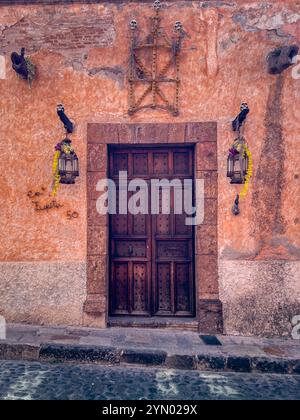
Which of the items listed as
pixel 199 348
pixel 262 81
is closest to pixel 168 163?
pixel 262 81

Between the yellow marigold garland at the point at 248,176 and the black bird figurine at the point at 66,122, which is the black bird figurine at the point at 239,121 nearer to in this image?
the yellow marigold garland at the point at 248,176

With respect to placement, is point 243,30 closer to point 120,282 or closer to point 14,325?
point 120,282

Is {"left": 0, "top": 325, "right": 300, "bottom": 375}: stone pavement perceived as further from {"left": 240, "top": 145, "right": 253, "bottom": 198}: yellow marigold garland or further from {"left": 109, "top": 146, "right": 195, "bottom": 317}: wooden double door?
{"left": 240, "top": 145, "right": 253, "bottom": 198}: yellow marigold garland

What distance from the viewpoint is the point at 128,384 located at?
10.3ft

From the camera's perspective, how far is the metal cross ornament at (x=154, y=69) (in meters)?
4.57

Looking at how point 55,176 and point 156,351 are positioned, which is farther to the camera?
point 55,176

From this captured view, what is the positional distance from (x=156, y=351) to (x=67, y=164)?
265cm

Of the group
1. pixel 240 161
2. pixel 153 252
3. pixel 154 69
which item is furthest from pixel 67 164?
pixel 240 161

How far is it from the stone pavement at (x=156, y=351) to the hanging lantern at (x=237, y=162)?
6.96ft

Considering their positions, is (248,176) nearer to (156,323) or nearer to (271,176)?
(271,176)

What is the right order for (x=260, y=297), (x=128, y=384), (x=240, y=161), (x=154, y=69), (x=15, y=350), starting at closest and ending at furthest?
(x=128, y=384) → (x=15, y=350) → (x=240, y=161) → (x=260, y=297) → (x=154, y=69)

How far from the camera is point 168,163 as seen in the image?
473 centimetres

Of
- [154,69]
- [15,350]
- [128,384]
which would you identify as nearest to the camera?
[128,384]
